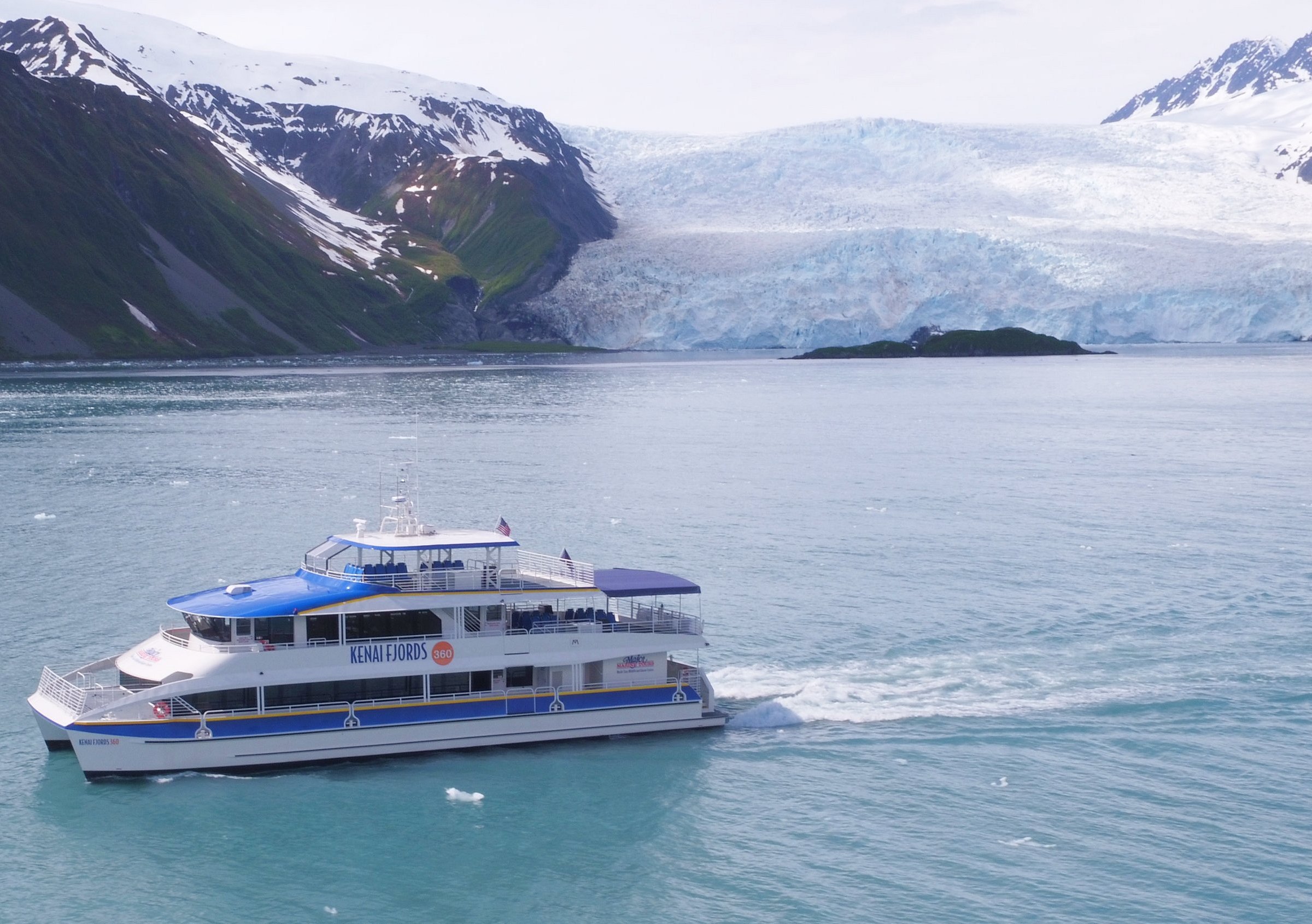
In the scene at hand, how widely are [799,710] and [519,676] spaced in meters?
6.72

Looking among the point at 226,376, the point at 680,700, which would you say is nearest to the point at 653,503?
the point at 680,700

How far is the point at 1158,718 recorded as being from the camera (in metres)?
29.5

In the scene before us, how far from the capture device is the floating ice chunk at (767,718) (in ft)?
98.5

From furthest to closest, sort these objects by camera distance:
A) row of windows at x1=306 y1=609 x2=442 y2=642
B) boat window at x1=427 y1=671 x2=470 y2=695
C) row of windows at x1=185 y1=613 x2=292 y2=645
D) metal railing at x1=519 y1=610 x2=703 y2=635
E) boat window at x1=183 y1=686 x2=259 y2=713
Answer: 1. metal railing at x1=519 y1=610 x2=703 y2=635
2. boat window at x1=427 y1=671 x2=470 y2=695
3. row of windows at x1=306 y1=609 x2=442 y2=642
4. row of windows at x1=185 y1=613 x2=292 y2=645
5. boat window at x1=183 y1=686 x2=259 y2=713

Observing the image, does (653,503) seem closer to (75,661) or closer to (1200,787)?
(75,661)

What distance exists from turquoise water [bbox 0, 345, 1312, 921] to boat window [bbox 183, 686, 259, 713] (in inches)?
60.0

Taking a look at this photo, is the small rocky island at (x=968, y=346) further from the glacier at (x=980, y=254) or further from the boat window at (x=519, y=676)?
the boat window at (x=519, y=676)

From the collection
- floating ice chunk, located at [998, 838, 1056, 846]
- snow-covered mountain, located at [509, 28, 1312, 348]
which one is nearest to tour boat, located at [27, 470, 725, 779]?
floating ice chunk, located at [998, 838, 1056, 846]

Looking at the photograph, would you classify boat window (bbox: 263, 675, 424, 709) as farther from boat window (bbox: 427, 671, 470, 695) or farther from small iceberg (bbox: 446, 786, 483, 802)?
small iceberg (bbox: 446, 786, 483, 802)

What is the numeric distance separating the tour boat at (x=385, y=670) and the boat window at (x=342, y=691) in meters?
0.04

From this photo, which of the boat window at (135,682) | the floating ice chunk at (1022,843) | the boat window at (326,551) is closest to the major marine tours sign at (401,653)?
the boat window at (326,551)

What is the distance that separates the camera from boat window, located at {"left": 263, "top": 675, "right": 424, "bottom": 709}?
27484 mm

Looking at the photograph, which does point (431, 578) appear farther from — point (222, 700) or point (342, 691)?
point (222, 700)

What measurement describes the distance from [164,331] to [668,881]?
602 feet
